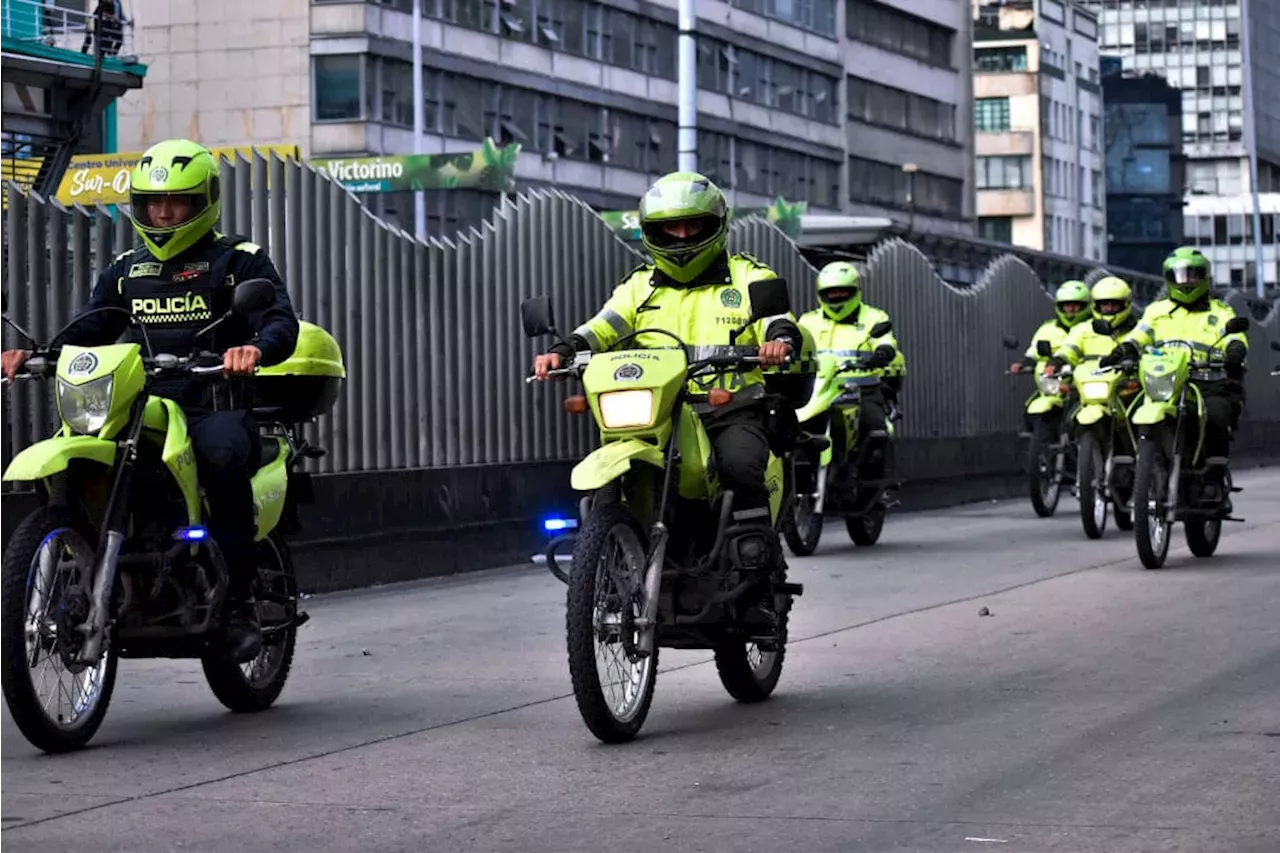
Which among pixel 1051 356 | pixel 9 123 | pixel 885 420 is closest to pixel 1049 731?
pixel 885 420

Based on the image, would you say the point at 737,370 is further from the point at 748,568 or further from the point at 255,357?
the point at 255,357

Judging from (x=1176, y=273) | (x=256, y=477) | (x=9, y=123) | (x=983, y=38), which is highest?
(x=983, y=38)

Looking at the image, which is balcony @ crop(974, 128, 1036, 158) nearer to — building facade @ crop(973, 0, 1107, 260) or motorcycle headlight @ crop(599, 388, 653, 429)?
building facade @ crop(973, 0, 1107, 260)

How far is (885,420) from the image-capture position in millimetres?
19453

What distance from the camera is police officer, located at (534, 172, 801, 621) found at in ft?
30.3

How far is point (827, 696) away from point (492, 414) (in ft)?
26.3

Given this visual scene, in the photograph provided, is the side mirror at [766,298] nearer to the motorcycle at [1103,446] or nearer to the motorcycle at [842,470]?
the motorcycle at [842,470]

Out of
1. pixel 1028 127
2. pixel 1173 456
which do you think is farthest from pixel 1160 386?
pixel 1028 127

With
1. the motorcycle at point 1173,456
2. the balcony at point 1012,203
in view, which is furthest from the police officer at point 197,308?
the balcony at point 1012,203

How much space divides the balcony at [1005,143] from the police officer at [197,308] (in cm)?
12101

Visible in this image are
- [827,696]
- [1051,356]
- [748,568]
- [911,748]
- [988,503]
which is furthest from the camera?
[988,503]

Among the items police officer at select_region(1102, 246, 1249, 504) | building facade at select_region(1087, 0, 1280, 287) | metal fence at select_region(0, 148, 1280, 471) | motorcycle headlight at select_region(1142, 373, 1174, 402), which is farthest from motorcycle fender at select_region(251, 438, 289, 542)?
building facade at select_region(1087, 0, 1280, 287)

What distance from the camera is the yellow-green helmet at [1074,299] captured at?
76.3 feet

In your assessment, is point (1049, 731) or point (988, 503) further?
point (988, 503)
